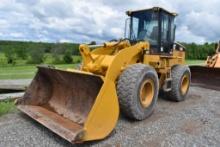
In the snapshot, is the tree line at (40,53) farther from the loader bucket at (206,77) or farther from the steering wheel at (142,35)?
the steering wheel at (142,35)

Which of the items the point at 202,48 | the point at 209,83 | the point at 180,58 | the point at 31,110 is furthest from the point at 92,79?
the point at 202,48

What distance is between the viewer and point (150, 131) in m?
5.25

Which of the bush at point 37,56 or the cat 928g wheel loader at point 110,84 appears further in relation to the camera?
the bush at point 37,56

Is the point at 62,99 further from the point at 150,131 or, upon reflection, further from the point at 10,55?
the point at 10,55

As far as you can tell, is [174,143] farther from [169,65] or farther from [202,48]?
[202,48]

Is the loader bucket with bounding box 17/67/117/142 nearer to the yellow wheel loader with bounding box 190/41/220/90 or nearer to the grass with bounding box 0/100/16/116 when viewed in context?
the grass with bounding box 0/100/16/116

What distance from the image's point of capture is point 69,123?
509 cm

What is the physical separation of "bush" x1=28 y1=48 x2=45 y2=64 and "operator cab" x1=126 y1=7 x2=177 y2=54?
121 feet

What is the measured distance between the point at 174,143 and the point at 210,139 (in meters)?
0.71

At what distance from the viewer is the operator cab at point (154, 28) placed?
722 cm

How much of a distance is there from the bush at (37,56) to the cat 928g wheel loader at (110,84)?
37.1 metres

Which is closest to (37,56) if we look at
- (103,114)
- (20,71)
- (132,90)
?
(20,71)

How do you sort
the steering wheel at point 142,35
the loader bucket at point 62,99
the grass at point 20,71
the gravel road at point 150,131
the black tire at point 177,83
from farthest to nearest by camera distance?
1. the grass at point 20,71
2. the black tire at point 177,83
3. the steering wheel at point 142,35
4. the loader bucket at point 62,99
5. the gravel road at point 150,131

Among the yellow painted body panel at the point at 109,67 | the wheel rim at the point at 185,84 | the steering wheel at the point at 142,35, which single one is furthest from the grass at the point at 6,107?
the wheel rim at the point at 185,84
